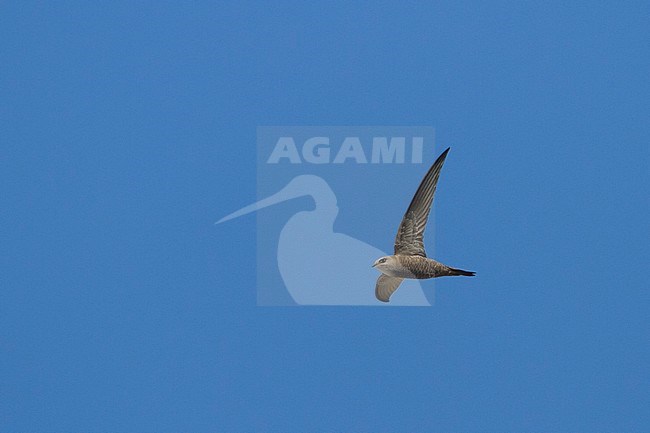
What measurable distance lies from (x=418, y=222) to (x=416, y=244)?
5 cm

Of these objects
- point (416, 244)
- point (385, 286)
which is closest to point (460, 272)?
point (416, 244)

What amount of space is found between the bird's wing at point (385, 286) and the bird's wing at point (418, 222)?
0.12 m

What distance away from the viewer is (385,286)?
1.70 metres

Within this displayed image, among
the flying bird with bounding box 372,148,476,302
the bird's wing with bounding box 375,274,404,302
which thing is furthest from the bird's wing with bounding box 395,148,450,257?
the bird's wing with bounding box 375,274,404,302

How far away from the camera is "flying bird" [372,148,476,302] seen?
1557 millimetres

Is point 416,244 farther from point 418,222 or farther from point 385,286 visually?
point 385,286

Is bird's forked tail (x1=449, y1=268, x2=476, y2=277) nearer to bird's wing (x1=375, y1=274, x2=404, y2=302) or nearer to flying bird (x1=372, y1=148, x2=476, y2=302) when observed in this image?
flying bird (x1=372, y1=148, x2=476, y2=302)

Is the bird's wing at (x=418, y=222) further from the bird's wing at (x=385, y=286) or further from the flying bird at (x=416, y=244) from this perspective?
the bird's wing at (x=385, y=286)

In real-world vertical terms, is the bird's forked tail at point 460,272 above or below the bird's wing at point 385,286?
above

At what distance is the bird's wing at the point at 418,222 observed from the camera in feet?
5.14

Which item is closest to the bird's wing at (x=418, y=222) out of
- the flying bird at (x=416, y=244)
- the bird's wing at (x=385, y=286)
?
the flying bird at (x=416, y=244)

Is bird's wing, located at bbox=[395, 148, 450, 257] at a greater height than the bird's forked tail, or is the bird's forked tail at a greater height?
bird's wing, located at bbox=[395, 148, 450, 257]

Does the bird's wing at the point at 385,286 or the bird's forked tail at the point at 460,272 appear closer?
the bird's forked tail at the point at 460,272

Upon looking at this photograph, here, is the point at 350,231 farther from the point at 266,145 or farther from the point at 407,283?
the point at 266,145
